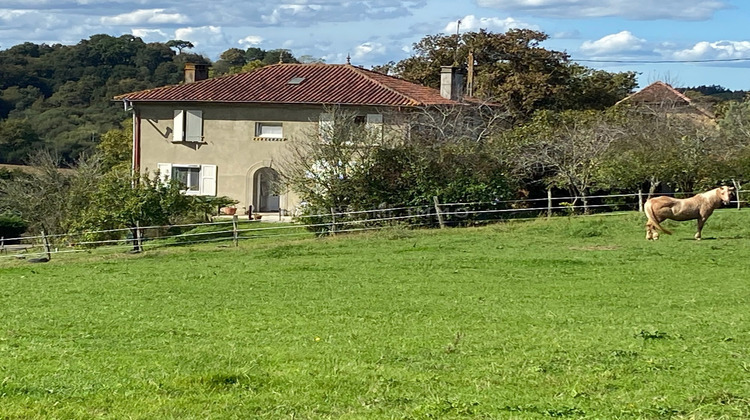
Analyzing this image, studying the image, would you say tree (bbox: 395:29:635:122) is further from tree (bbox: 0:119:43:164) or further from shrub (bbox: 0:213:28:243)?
tree (bbox: 0:119:43:164)

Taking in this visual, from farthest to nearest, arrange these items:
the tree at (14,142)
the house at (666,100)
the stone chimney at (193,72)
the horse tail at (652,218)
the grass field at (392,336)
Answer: the tree at (14,142) < the house at (666,100) < the stone chimney at (193,72) < the horse tail at (652,218) < the grass field at (392,336)

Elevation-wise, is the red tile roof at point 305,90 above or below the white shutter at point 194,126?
above

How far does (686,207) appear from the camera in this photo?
2359 cm

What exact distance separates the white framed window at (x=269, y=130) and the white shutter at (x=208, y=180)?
2614mm

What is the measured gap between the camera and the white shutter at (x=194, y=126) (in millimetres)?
41841

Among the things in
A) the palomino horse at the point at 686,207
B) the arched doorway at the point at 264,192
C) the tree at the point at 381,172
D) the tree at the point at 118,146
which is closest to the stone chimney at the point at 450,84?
the arched doorway at the point at 264,192

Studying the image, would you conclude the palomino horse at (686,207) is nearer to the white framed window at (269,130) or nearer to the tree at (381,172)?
the tree at (381,172)

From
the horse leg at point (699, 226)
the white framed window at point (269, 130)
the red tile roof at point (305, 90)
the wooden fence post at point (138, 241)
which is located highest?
the red tile roof at point (305, 90)

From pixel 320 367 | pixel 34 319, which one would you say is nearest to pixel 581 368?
pixel 320 367

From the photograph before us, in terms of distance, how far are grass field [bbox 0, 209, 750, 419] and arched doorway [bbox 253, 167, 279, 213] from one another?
18.9 metres

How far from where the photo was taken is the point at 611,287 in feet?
53.3

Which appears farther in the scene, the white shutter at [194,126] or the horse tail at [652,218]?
the white shutter at [194,126]

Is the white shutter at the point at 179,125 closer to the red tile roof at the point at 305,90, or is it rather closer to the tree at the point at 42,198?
the red tile roof at the point at 305,90

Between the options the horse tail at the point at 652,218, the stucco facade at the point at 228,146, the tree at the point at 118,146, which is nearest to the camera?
the horse tail at the point at 652,218
